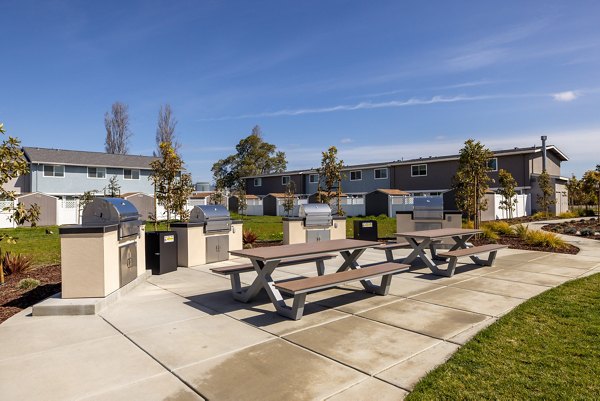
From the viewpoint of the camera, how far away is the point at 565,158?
38.8 meters

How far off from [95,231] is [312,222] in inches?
303

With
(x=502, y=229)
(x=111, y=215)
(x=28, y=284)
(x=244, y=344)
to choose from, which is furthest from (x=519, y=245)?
(x=28, y=284)

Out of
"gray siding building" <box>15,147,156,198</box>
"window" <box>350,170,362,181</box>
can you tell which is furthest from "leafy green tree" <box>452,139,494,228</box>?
"gray siding building" <box>15,147,156,198</box>

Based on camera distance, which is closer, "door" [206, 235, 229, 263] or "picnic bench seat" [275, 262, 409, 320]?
"picnic bench seat" [275, 262, 409, 320]

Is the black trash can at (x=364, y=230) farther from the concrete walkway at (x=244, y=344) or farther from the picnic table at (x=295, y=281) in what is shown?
the picnic table at (x=295, y=281)

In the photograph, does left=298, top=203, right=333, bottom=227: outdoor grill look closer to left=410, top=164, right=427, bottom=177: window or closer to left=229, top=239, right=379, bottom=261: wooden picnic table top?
left=229, top=239, right=379, bottom=261: wooden picnic table top

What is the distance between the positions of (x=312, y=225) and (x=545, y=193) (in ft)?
79.3

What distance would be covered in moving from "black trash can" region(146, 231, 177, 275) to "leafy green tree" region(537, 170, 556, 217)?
93.3 feet

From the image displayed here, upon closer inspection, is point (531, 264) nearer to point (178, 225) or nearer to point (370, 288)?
point (370, 288)

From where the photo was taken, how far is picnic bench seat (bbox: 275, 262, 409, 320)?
5.23 metres

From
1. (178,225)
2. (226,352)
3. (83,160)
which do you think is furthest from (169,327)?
(83,160)

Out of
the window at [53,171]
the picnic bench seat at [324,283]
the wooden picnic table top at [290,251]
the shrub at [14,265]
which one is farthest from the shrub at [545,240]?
the window at [53,171]

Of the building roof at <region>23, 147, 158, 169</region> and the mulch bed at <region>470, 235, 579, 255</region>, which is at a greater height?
the building roof at <region>23, 147, 158, 169</region>

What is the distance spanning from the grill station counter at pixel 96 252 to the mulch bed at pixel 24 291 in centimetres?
94
